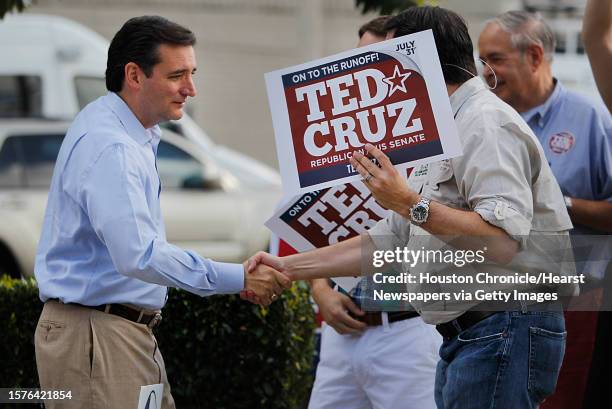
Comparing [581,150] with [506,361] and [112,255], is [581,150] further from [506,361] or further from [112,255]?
[112,255]

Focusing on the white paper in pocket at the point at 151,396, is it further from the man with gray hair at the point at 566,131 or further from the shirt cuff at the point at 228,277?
the man with gray hair at the point at 566,131

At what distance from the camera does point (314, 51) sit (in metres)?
24.1

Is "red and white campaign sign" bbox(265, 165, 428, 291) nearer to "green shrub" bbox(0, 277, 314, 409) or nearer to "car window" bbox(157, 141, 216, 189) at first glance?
"green shrub" bbox(0, 277, 314, 409)

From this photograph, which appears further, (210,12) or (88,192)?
(210,12)

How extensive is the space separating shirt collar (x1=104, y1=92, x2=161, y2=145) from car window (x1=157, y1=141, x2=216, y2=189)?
8335 mm

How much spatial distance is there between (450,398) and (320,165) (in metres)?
0.91

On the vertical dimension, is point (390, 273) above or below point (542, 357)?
above

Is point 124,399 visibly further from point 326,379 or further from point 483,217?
point 483,217

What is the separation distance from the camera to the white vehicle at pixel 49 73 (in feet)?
45.1

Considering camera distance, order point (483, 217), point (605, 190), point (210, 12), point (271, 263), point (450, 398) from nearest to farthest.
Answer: point (483, 217) < point (450, 398) < point (271, 263) < point (605, 190) < point (210, 12)

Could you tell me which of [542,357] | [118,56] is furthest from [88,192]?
[542,357]

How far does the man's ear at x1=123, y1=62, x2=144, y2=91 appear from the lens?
420 cm

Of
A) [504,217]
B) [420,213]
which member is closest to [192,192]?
[420,213]

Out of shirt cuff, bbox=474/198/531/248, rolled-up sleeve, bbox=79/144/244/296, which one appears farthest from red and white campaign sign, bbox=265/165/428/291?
shirt cuff, bbox=474/198/531/248
